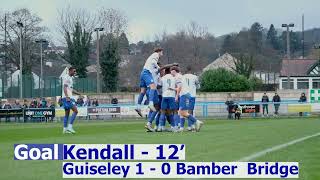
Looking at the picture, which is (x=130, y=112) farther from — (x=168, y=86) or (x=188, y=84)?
(x=168, y=86)

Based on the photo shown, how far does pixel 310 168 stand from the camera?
36.2 ft

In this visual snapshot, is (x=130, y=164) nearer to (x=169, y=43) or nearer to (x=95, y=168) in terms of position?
(x=95, y=168)

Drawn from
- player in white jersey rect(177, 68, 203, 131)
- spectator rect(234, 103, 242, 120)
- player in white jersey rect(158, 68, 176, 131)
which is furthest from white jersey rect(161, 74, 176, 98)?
spectator rect(234, 103, 242, 120)

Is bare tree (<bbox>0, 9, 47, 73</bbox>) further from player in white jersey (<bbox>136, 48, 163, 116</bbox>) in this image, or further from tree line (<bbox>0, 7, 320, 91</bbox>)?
player in white jersey (<bbox>136, 48, 163, 116</bbox>)

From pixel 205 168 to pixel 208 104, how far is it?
41.6 metres

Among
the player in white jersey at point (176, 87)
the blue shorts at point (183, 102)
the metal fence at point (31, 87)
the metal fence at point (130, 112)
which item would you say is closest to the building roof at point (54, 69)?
the metal fence at point (31, 87)

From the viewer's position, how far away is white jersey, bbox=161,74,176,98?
71.6 ft

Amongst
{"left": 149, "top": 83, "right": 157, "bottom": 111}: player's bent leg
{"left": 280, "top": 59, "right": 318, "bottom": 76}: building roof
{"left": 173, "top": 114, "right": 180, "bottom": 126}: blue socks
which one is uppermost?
{"left": 280, "top": 59, "right": 318, "bottom": 76}: building roof

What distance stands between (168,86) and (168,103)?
1.91 ft

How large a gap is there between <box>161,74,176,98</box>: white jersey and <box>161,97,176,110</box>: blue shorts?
151 millimetres

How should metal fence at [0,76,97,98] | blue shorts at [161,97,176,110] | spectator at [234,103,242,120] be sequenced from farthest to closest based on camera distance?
metal fence at [0,76,97,98], spectator at [234,103,242,120], blue shorts at [161,97,176,110]

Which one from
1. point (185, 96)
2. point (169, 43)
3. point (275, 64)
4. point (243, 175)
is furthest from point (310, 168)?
point (275, 64)

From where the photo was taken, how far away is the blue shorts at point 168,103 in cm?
2210

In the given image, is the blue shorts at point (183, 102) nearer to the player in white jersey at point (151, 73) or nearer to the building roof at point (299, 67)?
the player in white jersey at point (151, 73)
